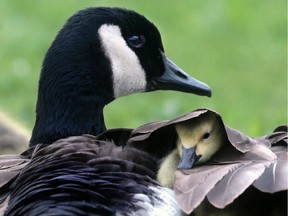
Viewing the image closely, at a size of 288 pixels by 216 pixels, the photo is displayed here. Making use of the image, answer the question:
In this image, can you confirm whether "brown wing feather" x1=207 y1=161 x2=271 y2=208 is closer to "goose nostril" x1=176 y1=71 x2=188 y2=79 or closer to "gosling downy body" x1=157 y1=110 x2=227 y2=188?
"gosling downy body" x1=157 y1=110 x2=227 y2=188

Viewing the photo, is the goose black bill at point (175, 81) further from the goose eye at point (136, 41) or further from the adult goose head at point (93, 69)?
the goose eye at point (136, 41)

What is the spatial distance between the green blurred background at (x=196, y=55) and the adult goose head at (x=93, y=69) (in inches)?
93.6

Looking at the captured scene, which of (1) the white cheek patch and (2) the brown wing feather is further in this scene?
(1) the white cheek patch

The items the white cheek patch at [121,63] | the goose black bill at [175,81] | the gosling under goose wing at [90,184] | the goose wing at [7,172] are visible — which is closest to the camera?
the gosling under goose wing at [90,184]

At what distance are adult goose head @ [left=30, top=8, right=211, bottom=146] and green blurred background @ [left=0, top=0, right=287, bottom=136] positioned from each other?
7.80 feet

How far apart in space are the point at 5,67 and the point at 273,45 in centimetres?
233

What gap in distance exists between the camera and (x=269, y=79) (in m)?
9.80

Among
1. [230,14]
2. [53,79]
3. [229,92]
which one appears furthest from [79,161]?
[230,14]

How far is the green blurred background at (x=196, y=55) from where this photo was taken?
8.82m

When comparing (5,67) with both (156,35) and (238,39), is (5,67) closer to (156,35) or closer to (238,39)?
(238,39)

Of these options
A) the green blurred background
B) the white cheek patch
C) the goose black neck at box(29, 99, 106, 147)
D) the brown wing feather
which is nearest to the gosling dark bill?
the brown wing feather

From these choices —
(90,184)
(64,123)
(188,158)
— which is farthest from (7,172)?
(64,123)

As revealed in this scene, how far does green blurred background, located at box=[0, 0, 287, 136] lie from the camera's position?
8820mm

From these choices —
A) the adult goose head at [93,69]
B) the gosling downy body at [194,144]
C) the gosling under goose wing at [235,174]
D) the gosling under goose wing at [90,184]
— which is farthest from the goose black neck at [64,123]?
the gosling under goose wing at [235,174]
